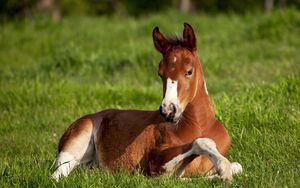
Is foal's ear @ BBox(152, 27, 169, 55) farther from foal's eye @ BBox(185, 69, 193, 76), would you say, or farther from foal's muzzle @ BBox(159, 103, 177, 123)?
foal's muzzle @ BBox(159, 103, 177, 123)

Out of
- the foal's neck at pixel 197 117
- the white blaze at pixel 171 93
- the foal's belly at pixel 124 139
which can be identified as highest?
the white blaze at pixel 171 93

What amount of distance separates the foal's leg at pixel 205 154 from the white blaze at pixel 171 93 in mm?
427

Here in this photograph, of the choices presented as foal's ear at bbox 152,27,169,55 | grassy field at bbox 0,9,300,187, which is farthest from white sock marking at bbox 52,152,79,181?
foal's ear at bbox 152,27,169,55

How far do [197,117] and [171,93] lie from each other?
571mm

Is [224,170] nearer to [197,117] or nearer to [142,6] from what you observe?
[197,117]

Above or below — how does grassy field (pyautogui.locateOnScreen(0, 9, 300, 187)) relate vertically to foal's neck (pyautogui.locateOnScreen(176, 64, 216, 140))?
below

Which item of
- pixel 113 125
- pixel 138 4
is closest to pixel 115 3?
pixel 138 4

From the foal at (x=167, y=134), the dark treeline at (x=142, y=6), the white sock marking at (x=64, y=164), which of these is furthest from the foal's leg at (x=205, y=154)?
the dark treeline at (x=142, y=6)

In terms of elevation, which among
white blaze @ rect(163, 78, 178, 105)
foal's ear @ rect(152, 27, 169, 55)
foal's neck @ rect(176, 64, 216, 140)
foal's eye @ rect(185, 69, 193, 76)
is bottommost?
foal's neck @ rect(176, 64, 216, 140)

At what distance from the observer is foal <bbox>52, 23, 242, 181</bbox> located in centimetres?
634

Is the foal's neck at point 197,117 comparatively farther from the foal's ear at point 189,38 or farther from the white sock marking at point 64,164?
the white sock marking at point 64,164

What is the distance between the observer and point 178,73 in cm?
633

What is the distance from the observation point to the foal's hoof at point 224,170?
6.17 meters

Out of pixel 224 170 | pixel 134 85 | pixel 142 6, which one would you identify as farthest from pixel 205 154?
pixel 142 6
